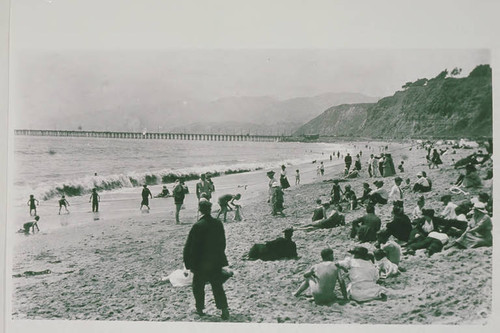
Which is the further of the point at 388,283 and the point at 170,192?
the point at 170,192

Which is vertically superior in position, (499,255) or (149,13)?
(149,13)

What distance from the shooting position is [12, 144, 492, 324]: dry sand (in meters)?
3.44

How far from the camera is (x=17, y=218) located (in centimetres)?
369

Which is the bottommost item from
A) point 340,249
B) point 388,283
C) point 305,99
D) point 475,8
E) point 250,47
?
point 388,283

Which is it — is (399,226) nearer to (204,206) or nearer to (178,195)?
(204,206)

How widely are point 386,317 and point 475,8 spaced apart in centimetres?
222

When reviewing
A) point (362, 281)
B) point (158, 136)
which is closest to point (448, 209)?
point (362, 281)

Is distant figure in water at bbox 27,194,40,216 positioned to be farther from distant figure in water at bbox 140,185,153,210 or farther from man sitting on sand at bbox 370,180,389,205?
man sitting on sand at bbox 370,180,389,205

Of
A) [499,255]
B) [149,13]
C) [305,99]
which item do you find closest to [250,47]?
[305,99]

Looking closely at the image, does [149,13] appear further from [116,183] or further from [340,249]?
[340,249]

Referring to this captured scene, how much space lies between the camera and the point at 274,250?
359 cm

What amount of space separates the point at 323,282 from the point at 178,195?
3.91ft

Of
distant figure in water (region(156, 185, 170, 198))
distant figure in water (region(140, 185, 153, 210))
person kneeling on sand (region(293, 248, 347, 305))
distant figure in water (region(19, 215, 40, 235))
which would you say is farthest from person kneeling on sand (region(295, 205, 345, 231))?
distant figure in water (region(19, 215, 40, 235))

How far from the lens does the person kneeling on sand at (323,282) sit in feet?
11.1
